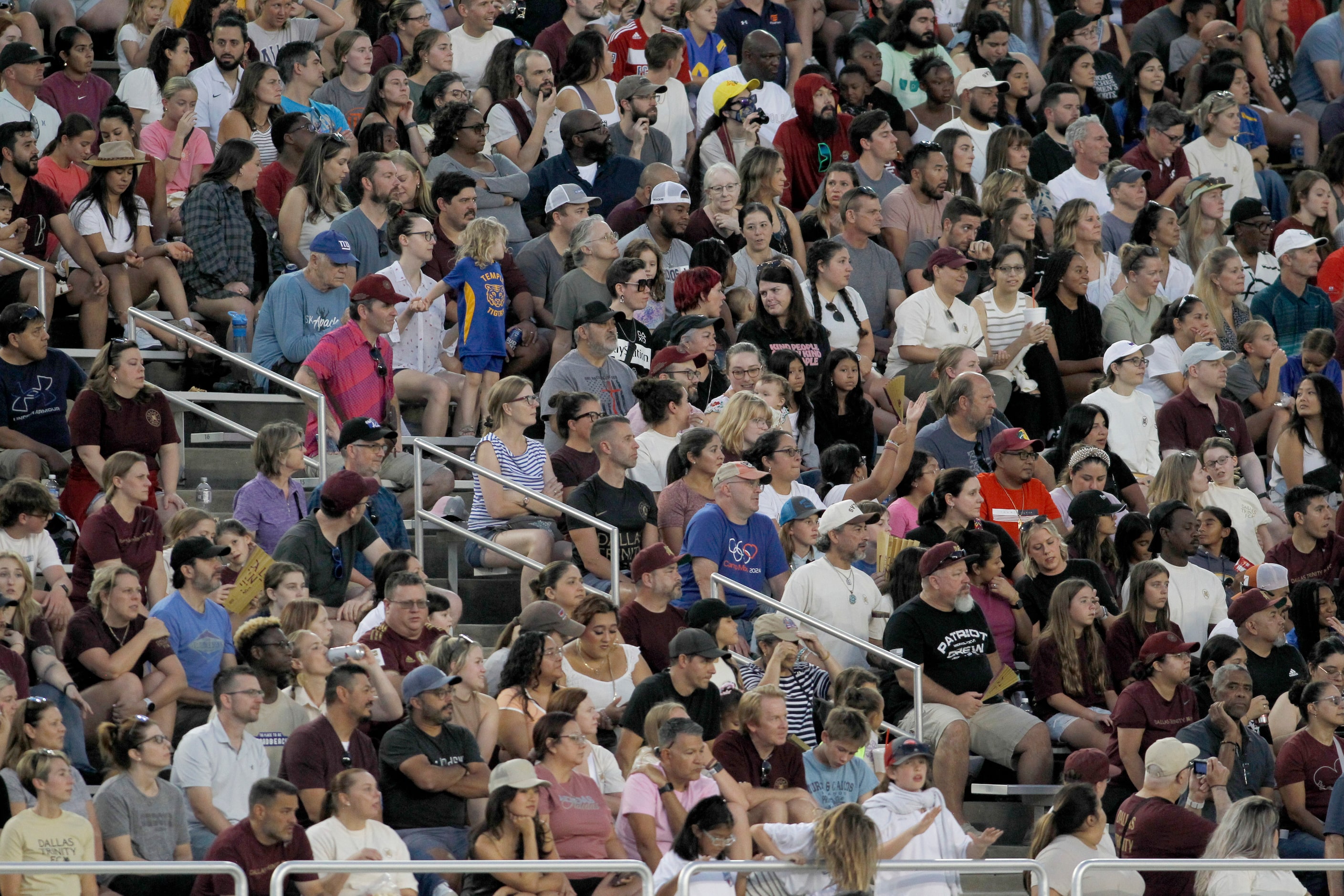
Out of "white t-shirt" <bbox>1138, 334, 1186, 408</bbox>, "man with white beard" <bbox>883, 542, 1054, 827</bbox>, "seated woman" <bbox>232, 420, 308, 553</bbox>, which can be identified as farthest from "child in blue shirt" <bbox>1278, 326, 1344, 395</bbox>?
"seated woman" <bbox>232, 420, 308, 553</bbox>

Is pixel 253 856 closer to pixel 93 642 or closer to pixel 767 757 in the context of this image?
pixel 93 642

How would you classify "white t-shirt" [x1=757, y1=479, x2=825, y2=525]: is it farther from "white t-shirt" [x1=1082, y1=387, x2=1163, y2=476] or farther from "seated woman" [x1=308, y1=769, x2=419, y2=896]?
"seated woman" [x1=308, y1=769, x2=419, y2=896]

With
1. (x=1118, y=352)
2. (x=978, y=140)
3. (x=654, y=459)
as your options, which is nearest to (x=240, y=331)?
(x=654, y=459)

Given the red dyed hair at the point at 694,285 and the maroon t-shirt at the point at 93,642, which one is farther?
the red dyed hair at the point at 694,285

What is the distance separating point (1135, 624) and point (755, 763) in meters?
2.60

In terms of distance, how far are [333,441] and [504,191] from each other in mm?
2960

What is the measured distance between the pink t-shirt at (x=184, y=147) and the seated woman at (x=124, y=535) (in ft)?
12.1

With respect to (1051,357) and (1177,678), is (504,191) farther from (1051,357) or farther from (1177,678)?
(1177,678)

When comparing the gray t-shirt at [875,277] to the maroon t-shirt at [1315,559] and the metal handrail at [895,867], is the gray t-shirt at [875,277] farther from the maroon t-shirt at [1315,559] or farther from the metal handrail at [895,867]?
the metal handrail at [895,867]

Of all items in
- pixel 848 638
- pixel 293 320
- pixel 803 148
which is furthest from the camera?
pixel 803 148

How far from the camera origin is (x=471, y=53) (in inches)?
605

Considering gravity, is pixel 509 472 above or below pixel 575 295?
below

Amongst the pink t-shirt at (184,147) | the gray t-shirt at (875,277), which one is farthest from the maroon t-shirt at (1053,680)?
the pink t-shirt at (184,147)

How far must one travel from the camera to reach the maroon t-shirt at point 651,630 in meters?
10.3
